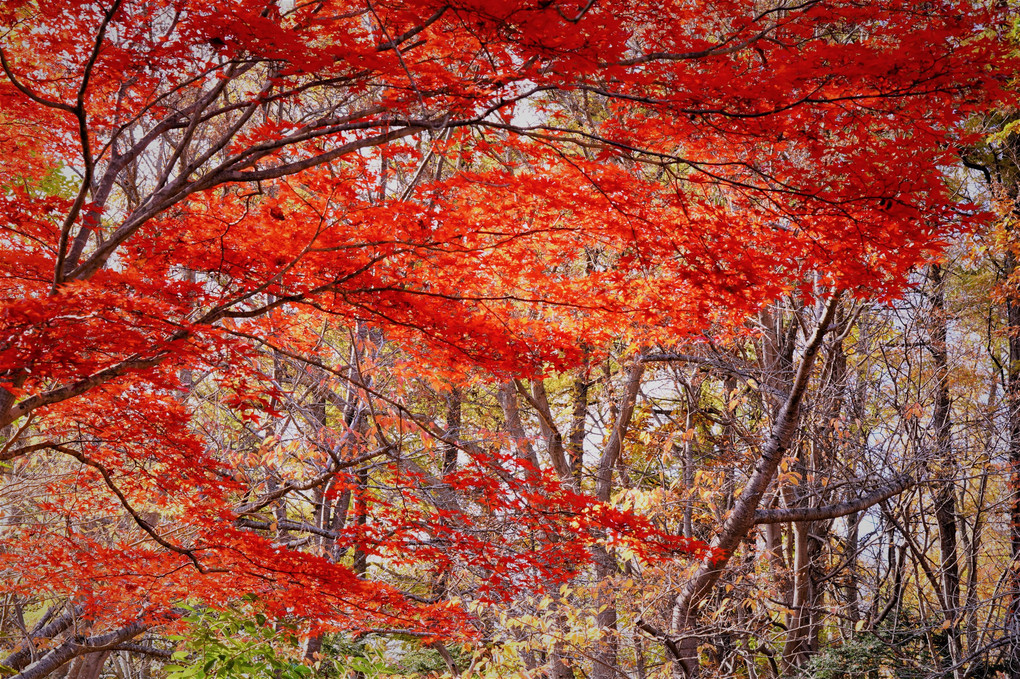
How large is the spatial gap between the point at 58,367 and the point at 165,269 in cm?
113

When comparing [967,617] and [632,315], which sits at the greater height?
[632,315]

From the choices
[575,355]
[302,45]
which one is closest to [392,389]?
[575,355]

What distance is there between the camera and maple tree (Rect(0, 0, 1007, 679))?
12.7ft

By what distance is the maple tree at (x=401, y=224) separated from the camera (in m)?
3.87

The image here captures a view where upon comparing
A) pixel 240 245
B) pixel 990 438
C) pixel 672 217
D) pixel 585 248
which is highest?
pixel 585 248

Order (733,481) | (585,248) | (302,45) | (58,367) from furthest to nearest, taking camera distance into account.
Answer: (585,248) < (733,481) < (58,367) < (302,45)

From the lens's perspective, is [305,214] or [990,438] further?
[990,438]

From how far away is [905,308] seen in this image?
7.60 m

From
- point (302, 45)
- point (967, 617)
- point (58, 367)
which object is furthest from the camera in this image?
point (967, 617)

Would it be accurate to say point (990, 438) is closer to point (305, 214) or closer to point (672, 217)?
point (672, 217)

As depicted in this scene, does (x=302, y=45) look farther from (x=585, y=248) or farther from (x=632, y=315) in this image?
(x=585, y=248)

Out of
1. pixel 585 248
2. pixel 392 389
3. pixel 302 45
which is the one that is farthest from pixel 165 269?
pixel 585 248

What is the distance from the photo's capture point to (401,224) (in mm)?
4828

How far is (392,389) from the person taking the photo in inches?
307
